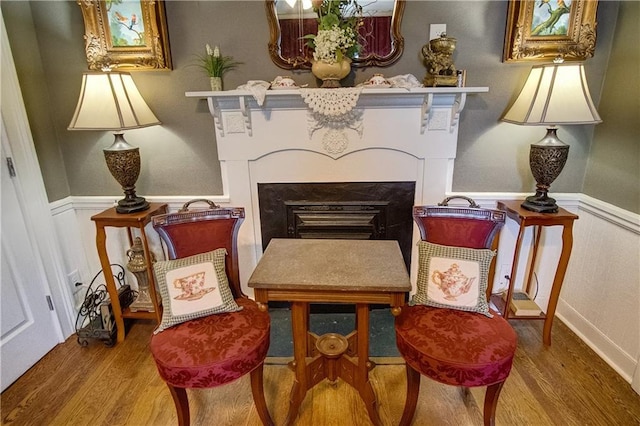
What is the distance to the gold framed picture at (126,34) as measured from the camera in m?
1.95

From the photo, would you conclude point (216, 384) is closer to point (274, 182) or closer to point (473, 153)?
point (274, 182)

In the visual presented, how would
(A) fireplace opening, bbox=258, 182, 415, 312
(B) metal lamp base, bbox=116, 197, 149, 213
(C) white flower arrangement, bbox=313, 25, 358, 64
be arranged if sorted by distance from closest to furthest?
(C) white flower arrangement, bbox=313, 25, 358, 64 → (B) metal lamp base, bbox=116, 197, 149, 213 → (A) fireplace opening, bbox=258, 182, 415, 312

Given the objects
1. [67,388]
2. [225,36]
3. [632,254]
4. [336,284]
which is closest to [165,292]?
[336,284]

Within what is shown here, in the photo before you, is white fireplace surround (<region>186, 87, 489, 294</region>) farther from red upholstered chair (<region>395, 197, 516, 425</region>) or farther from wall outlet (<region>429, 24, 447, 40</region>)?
red upholstered chair (<region>395, 197, 516, 425</region>)

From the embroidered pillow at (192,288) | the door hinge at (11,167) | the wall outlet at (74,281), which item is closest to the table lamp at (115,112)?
the door hinge at (11,167)

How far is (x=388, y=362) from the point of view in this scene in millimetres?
1951

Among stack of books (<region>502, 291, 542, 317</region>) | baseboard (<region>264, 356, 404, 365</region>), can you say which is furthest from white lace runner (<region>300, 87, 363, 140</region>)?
stack of books (<region>502, 291, 542, 317</region>)

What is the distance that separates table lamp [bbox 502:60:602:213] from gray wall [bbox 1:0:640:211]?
0.23 m

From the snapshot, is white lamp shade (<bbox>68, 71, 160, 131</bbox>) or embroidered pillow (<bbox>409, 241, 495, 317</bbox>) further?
white lamp shade (<bbox>68, 71, 160, 131</bbox>)

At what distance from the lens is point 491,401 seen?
4.51 ft

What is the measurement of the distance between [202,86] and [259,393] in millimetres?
1713

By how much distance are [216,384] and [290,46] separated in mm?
1772

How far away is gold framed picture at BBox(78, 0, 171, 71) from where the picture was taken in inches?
76.7

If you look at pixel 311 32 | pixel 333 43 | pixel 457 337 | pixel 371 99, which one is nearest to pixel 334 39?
pixel 333 43
